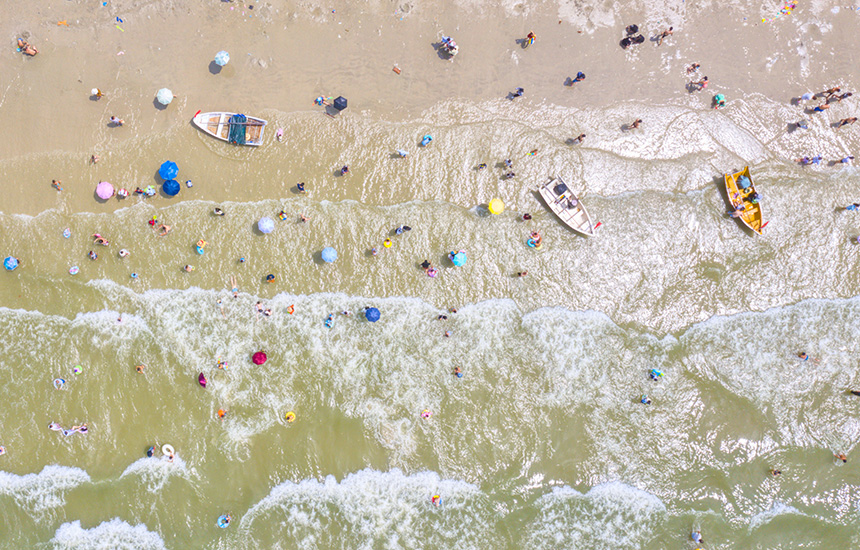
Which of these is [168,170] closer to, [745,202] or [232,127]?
[232,127]

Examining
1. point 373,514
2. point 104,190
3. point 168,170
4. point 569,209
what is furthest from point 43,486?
point 569,209

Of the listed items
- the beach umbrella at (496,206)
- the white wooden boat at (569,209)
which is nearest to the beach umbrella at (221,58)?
the beach umbrella at (496,206)

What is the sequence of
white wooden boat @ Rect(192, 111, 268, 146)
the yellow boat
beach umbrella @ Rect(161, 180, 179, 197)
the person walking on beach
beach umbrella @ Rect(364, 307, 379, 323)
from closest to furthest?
beach umbrella @ Rect(364, 307, 379, 323), beach umbrella @ Rect(161, 180, 179, 197), white wooden boat @ Rect(192, 111, 268, 146), the yellow boat, the person walking on beach

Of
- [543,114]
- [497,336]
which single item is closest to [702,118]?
[543,114]

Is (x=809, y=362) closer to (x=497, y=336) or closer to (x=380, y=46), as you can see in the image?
(x=497, y=336)

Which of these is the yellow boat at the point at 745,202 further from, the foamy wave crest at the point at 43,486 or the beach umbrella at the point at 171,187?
the foamy wave crest at the point at 43,486

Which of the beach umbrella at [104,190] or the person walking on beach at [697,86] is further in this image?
the person walking on beach at [697,86]

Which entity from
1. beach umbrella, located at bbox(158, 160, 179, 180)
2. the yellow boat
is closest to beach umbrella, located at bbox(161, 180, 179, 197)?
beach umbrella, located at bbox(158, 160, 179, 180)

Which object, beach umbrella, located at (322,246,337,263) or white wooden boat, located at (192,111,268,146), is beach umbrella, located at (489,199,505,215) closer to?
beach umbrella, located at (322,246,337,263)
